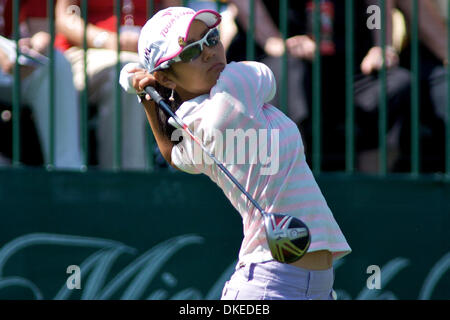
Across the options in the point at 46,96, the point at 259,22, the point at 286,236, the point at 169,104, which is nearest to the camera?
the point at 286,236

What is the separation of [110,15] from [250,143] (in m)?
2.53

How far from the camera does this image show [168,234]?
16.4 ft

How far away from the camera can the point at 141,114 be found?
512cm

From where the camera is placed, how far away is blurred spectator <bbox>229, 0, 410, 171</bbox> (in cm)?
527

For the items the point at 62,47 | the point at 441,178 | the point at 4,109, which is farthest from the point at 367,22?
the point at 4,109

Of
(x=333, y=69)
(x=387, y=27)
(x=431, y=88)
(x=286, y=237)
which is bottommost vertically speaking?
(x=286, y=237)

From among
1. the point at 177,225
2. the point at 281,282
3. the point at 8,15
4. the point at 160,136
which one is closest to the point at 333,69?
the point at 177,225

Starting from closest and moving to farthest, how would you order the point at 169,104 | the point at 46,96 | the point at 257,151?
the point at 257,151
the point at 169,104
the point at 46,96

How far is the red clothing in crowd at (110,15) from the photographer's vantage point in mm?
5355

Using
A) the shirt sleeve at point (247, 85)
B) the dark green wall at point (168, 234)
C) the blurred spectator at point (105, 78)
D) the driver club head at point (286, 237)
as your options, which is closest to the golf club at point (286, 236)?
the driver club head at point (286, 237)

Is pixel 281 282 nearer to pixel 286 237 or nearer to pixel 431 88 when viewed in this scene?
pixel 286 237

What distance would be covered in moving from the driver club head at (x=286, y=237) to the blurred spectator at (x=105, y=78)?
2182mm
